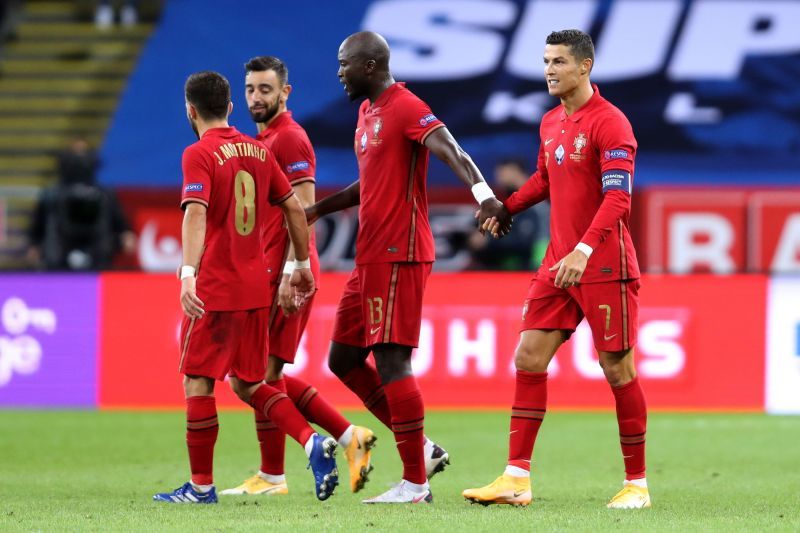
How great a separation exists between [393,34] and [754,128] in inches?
194

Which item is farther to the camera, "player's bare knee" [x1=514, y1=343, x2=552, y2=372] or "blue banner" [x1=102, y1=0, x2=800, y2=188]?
"blue banner" [x1=102, y1=0, x2=800, y2=188]

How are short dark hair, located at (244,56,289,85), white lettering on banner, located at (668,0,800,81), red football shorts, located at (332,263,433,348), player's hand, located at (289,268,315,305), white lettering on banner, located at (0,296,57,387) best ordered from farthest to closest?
white lettering on banner, located at (668,0,800,81) → white lettering on banner, located at (0,296,57,387) → short dark hair, located at (244,56,289,85) → player's hand, located at (289,268,315,305) → red football shorts, located at (332,263,433,348)

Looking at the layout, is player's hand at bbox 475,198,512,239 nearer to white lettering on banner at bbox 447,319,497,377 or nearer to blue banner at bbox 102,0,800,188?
white lettering on banner at bbox 447,319,497,377

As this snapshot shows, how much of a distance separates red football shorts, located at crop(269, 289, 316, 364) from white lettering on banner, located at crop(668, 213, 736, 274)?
1056 cm

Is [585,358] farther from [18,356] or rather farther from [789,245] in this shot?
[789,245]

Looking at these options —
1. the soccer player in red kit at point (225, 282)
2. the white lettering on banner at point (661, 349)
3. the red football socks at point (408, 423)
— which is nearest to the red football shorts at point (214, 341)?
the soccer player in red kit at point (225, 282)

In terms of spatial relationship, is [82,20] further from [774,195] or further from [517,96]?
[774,195]

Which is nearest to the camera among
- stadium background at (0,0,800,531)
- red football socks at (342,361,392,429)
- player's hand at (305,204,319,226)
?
player's hand at (305,204,319,226)

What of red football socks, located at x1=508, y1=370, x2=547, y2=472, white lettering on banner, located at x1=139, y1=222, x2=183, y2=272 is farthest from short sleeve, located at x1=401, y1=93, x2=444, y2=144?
white lettering on banner, located at x1=139, y1=222, x2=183, y2=272

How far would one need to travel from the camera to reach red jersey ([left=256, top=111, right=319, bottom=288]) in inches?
290

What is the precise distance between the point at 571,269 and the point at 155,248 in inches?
A: 486

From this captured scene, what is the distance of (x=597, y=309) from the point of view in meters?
6.47

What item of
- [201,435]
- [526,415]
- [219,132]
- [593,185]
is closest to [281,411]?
[201,435]

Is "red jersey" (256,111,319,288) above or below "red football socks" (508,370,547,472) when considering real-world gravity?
above
